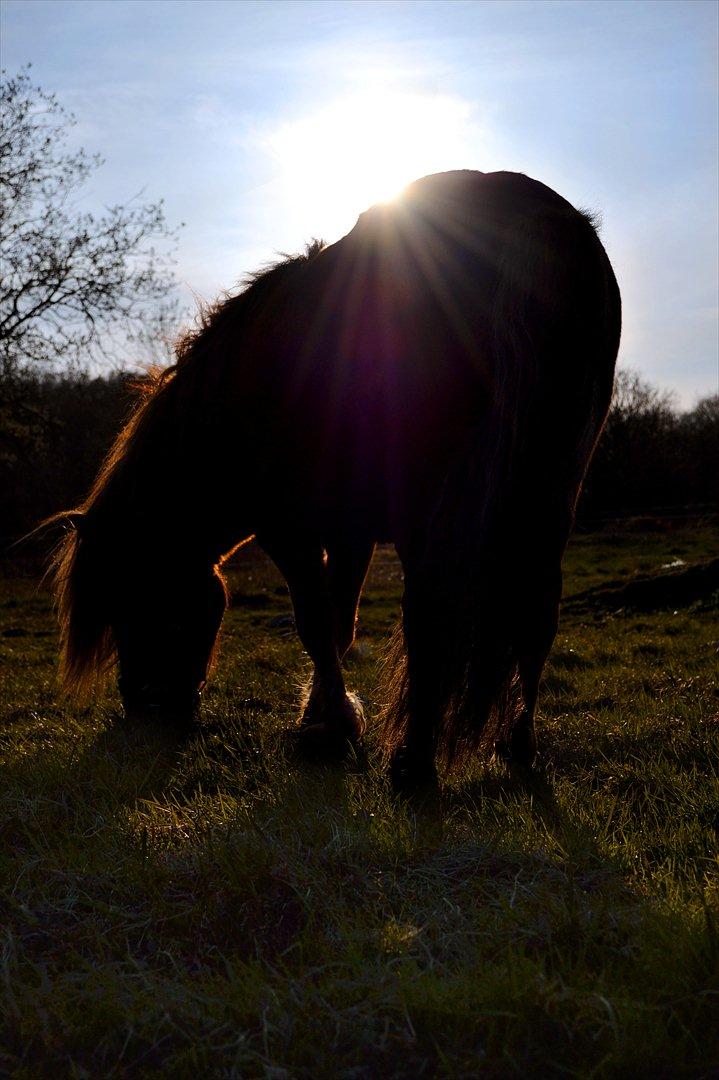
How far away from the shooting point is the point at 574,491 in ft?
10.9

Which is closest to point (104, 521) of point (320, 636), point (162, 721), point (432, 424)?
point (162, 721)

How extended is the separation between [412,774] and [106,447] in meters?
19.2

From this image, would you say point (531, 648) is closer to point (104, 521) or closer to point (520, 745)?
point (520, 745)

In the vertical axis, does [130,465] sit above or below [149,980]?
above

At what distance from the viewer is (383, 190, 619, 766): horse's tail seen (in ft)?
9.88

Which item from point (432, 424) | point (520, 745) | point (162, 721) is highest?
point (432, 424)

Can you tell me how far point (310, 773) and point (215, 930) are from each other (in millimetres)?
1496

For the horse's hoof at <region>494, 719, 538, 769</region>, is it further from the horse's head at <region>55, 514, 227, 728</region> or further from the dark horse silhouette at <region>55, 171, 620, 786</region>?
the horse's head at <region>55, 514, 227, 728</region>

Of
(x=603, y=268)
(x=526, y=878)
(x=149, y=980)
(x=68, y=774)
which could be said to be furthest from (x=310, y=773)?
(x=603, y=268)

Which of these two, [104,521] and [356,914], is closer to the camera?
[356,914]

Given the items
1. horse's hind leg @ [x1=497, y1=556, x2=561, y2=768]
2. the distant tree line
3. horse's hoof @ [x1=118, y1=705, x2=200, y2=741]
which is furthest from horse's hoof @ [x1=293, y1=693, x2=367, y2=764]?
the distant tree line

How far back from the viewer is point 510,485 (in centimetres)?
305

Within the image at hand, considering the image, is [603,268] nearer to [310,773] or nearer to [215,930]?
[310,773]

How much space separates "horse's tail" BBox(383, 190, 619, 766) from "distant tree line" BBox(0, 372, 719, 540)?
19.1m
